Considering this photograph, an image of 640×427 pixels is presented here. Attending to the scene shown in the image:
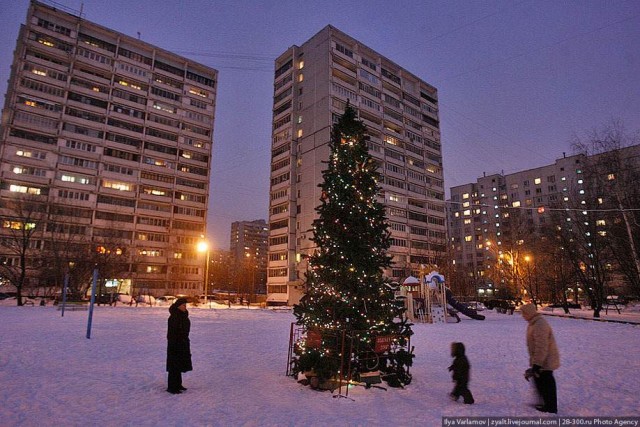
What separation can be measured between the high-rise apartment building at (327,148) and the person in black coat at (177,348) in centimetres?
5407

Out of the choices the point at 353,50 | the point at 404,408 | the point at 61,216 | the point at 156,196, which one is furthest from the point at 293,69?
the point at 404,408

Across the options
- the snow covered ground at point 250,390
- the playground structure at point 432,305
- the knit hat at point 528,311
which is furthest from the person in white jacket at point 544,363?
the playground structure at point 432,305

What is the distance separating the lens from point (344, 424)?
5.84 metres

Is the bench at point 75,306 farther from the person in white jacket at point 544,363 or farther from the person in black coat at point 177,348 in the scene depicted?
the person in white jacket at point 544,363

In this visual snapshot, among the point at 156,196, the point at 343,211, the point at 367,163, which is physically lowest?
the point at 343,211

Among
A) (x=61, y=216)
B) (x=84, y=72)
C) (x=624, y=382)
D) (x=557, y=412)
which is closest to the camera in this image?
(x=557, y=412)

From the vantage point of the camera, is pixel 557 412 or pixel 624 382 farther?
pixel 624 382

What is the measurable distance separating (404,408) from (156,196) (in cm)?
7839

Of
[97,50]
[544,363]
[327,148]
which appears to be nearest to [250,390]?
[544,363]

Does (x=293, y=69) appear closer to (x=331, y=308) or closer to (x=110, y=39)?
(x=110, y=39)

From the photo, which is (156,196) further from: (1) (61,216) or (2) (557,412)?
(2) (557,412)

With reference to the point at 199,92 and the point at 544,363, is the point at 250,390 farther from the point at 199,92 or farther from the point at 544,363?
the point at 199,92

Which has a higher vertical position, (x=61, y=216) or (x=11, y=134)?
(x=11, y=134)

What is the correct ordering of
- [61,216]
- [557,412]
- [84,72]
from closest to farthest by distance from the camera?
1. [557,412]
2. [61,216]
3. [84,72]
